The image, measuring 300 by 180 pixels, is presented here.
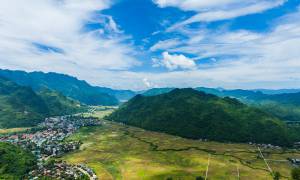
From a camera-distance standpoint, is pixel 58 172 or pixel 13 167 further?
pixel 13 167

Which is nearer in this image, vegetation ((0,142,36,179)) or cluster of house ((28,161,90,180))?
cluster of house ((28,161,90,180))

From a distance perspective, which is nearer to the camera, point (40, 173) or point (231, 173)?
point (40, 173)

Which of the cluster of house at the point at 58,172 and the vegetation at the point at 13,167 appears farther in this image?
the vegetation at the point at 13,167

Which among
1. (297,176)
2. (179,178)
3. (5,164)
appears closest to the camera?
(297,176)

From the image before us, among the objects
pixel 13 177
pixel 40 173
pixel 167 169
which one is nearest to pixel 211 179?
pixel 167 169

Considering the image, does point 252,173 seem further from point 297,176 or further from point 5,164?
point 5,164

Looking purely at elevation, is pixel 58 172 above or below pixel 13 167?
below

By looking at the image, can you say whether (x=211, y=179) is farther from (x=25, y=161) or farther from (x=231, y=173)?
(x=25, y=161)

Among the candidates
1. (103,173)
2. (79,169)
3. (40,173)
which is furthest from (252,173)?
(40,173)

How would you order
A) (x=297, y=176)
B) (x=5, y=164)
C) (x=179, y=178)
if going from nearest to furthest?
1. (x=297, y=176)
2. (x=179, y=178)
3. (x=5, y=164)
